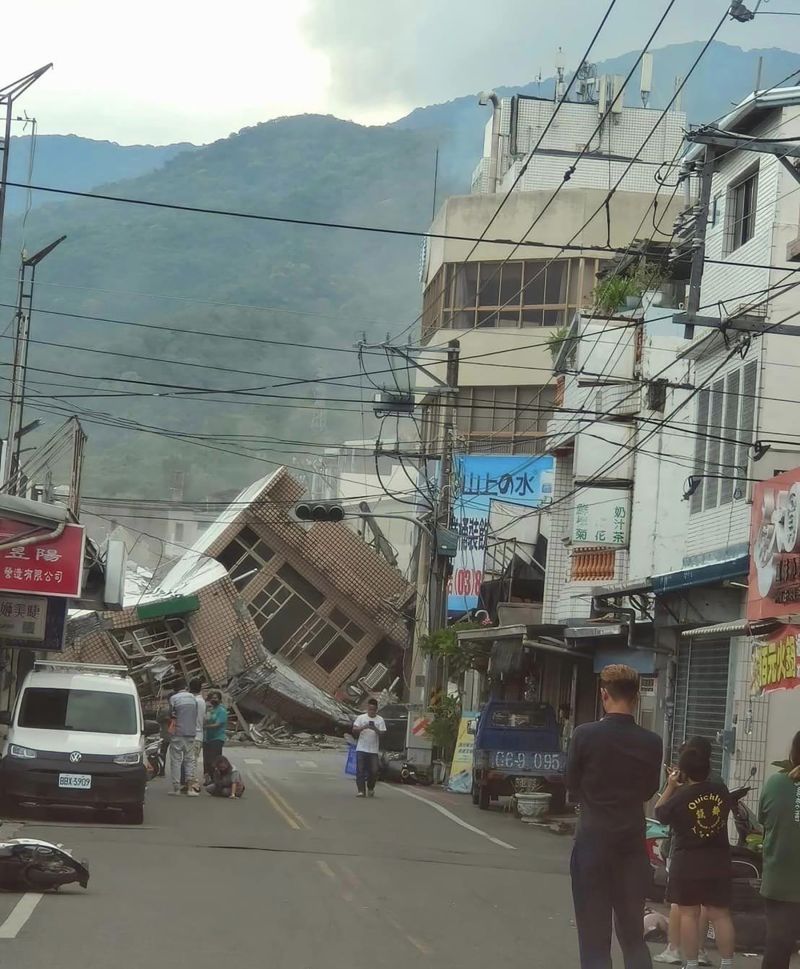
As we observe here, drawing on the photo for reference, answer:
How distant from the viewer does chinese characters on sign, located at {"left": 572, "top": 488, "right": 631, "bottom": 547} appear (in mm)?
29688

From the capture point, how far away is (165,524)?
105312 millimetres

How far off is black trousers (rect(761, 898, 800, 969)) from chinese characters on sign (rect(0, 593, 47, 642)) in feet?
59.5

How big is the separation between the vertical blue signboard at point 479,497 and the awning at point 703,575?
13351 millimetres

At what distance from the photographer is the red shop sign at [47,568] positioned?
20656 mm

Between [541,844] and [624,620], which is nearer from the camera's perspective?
[541,844]

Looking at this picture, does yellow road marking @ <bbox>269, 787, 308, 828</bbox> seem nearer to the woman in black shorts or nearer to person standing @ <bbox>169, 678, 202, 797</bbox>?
person standing @ <bbox>169, 678, 202, 797</bbox>

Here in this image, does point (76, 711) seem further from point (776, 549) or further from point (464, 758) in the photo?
point (464, 758)

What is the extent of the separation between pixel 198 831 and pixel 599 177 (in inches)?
1652

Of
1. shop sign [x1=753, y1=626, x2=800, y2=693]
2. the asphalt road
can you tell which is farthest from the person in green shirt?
shop sign [x1=753, y1=626, x2=800, y2=693]

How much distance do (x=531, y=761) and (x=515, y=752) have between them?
34 centimetres

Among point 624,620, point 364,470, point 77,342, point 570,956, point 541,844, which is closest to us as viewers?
point 570,956

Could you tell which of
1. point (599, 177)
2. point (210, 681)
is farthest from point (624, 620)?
point (599, 177)

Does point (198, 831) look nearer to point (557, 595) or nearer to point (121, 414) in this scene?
point (557, 595)

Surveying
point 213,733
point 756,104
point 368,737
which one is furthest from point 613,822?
point 368,737
